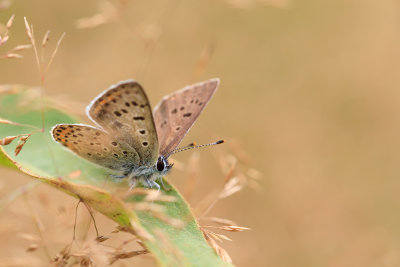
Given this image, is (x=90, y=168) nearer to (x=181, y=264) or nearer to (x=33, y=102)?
(x=33, y=102)

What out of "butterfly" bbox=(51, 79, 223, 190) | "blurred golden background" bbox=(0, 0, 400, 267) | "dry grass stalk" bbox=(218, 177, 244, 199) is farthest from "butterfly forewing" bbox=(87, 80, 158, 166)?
"blurred golden background" bbox=(0, 0, 400, 267)

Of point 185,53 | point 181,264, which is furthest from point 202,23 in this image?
point 181,264

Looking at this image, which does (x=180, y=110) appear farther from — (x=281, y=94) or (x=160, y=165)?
(x=281, y=94)

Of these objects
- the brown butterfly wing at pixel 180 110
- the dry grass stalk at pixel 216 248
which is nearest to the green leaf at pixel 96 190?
the dry grass stalk at pixel 216 248

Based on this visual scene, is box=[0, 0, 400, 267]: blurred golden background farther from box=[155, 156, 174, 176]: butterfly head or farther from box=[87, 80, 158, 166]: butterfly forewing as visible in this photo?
box=[87, 80, 158, 166]: butterfly forewing

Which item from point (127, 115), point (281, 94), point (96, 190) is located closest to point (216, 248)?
point (96, 190)

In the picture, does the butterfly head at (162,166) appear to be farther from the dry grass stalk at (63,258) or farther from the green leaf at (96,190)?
the dry grass stalk at (63,258)
